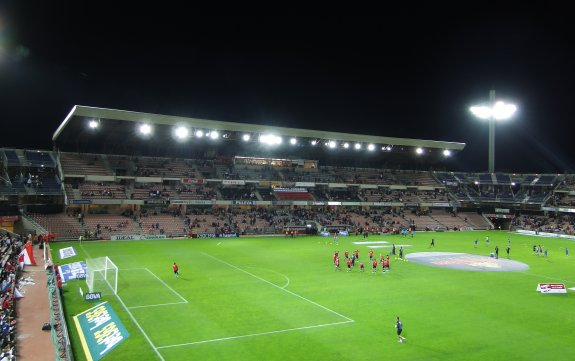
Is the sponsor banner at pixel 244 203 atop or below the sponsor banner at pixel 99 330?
atop

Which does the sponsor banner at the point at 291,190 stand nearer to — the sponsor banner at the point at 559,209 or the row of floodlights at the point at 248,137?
the row of floodlights at the point at 248,137

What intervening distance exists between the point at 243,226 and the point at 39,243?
89.8 feet

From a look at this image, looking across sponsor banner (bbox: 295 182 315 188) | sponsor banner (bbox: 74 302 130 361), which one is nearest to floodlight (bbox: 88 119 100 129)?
sponsor banner (bbox: 74 302 130 361)

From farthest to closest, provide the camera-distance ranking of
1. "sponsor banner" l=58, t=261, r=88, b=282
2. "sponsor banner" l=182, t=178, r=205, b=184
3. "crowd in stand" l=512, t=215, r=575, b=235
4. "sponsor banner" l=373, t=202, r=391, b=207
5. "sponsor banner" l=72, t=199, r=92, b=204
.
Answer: "sponsor banner" l=373, t=202, r=391, b=207
"crowd in stand" l=512, t=215, r=575, b=235
"sponsor banner" l=182, t=178, r=205, b=184
"sponsor banner" l=72, t=199, r=92, b=204
"sponsor banner" l=58, t=261, r=88, b=282

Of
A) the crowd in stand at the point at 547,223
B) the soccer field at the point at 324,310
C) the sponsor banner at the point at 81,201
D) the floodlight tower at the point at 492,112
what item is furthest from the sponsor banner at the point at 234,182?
the crowd in stand at the point at 547,223

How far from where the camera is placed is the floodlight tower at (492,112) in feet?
267

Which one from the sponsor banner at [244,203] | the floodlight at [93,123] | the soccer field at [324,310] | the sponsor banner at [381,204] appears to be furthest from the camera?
the sponsor banner at [381,204]

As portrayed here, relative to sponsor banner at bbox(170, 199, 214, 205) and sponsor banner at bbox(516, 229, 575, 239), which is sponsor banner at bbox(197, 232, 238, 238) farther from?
sponsor banner at bbox(516, 229, 575, 239)

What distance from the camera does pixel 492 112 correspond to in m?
86.4

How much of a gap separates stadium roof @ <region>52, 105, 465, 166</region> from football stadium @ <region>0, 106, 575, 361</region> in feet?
1.05

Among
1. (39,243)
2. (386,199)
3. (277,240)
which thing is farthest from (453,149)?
(39,243)

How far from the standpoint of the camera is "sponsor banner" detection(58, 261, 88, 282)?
28984 millimetres

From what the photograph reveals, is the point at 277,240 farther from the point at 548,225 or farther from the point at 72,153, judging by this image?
the point at 548,225

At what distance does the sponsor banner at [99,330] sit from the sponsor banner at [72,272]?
7635 millimetres
